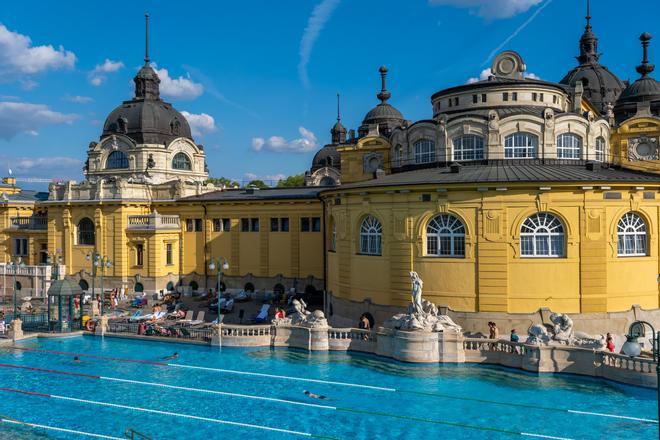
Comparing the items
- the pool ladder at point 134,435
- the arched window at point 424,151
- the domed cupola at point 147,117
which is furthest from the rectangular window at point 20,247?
the pool ladder at point 134,435

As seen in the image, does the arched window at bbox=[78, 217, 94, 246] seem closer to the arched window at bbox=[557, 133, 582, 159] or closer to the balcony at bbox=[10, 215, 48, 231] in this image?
the balcony at bbox=[10, 215, 48, 231]

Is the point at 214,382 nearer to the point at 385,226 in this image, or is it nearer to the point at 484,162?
the point at 385,226


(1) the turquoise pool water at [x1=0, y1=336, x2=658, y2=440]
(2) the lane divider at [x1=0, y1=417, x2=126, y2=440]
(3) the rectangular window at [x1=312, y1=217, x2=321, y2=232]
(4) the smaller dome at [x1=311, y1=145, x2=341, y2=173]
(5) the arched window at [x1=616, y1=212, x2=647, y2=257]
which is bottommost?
(2) the lane divider at [x1=0, y1=417, x2=126, y2=440]

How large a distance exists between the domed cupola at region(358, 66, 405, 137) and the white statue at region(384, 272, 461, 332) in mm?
36880

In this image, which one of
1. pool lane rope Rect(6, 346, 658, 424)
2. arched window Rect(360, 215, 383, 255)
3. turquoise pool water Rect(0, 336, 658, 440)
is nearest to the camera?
turquoise pool water Rect(0, 336, 658, 440)

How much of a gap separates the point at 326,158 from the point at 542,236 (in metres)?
52.2

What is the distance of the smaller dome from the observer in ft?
267

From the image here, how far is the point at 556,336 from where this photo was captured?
2791cm

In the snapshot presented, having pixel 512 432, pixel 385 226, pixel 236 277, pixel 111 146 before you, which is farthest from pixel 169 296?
pixel 512 432

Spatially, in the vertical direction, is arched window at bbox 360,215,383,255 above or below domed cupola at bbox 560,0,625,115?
below

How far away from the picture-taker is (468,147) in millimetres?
38219

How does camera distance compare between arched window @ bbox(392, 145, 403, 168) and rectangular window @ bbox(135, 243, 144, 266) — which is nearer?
arched window @ bbox(392, 145, 403, 168)

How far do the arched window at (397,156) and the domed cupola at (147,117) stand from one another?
87.4 feet

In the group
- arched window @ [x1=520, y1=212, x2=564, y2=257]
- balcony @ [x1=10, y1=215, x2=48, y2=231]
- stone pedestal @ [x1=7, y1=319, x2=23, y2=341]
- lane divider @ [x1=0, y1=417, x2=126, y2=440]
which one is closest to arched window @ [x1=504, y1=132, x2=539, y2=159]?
arched window @ [x1=520, y1=212, x2=564, y2=257]
